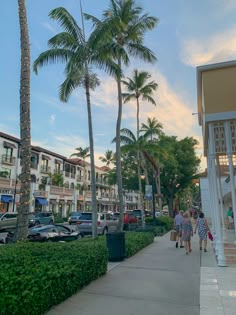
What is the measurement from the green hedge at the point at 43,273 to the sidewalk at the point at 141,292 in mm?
261

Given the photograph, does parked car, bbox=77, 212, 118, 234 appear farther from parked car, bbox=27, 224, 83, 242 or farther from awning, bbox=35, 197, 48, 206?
awning, bbox=35, 197, 48, 206

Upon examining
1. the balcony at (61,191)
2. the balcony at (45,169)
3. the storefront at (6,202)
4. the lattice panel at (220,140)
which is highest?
the balcony at (45,169)

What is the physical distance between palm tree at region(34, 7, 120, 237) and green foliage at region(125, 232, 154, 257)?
2035mm

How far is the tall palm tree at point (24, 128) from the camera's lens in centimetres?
760

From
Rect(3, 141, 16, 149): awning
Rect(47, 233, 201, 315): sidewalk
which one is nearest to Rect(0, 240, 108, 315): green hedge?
Rect(47, 233, 201, 315): sidewalk

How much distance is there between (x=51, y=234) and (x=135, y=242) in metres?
4.81

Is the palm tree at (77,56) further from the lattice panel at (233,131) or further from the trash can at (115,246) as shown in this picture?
the lattice panel at (233,131)

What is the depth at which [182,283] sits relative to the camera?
692cm

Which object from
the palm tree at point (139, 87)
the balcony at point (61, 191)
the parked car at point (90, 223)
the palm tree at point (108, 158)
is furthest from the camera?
the palm tree at point (108, 158)

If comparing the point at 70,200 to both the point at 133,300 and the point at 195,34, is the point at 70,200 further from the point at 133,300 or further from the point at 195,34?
the point at 133,300

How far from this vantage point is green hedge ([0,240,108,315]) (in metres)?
4.11

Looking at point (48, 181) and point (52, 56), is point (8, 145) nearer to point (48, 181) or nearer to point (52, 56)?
point (48, 181)

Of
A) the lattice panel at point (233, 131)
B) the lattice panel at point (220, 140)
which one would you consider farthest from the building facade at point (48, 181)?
the lattice panel at point (233, 131)

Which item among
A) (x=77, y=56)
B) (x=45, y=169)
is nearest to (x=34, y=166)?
(x=45, y=169)
